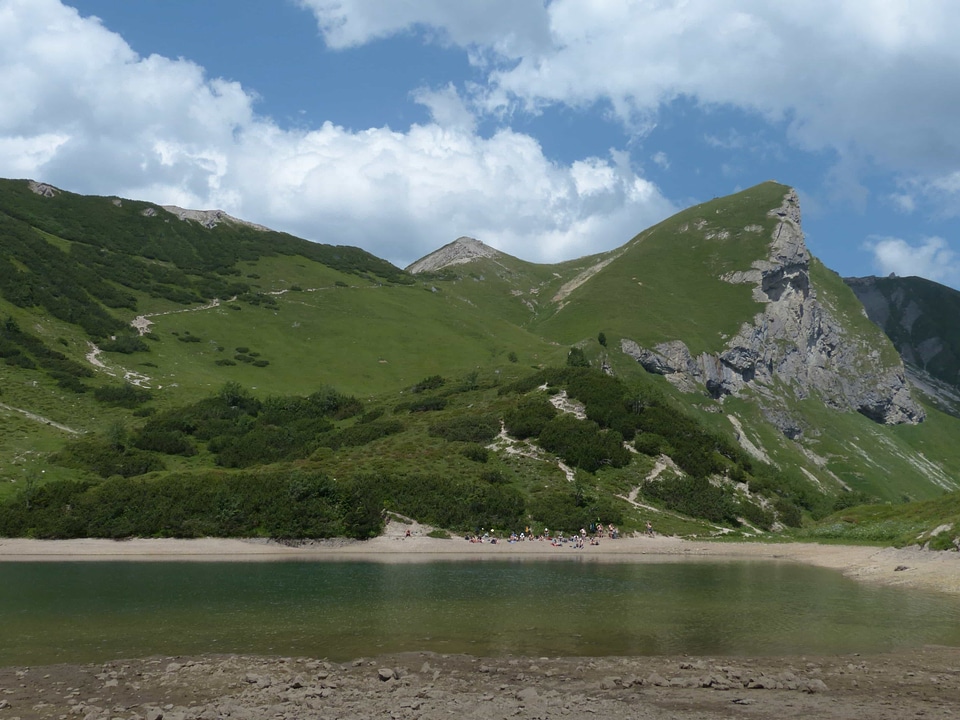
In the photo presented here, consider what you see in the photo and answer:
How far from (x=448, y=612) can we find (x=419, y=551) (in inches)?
1210

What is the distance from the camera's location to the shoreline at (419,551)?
57.8 m

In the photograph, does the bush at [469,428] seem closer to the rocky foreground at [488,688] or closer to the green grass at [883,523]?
the green grass at [883,523]

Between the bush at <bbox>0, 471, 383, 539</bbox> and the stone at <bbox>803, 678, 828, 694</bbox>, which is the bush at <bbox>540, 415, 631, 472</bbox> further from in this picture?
the stone at <bbox>803, 678, 828, 694</bbox>

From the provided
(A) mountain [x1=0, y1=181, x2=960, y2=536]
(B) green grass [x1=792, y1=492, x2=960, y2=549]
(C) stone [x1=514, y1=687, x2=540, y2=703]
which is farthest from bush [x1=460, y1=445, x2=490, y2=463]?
(C) stone [x1=514, y1=687, x2=540, y2=703]

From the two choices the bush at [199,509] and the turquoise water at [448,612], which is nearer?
the turquoise water at [448,612]

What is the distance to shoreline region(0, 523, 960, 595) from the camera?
57750mm

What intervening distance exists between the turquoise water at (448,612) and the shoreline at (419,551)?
7216 mm

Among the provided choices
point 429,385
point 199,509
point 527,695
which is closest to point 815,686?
point 527,695

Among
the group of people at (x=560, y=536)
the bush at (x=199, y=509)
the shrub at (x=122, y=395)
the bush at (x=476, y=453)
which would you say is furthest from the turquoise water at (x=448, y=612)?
the shrub at (x=122, y=395)

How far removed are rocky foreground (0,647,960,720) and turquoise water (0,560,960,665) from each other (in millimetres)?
2129

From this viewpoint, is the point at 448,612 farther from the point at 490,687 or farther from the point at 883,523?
the point at 883,523

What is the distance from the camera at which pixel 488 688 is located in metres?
21.3

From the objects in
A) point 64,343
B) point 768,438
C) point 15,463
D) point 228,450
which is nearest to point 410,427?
point 228,450

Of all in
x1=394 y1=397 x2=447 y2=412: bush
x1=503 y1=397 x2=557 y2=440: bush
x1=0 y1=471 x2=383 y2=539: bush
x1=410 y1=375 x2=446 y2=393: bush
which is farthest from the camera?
x1=410 y1=375 x2=446 y2=393: bush
